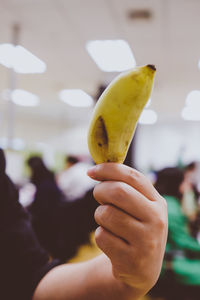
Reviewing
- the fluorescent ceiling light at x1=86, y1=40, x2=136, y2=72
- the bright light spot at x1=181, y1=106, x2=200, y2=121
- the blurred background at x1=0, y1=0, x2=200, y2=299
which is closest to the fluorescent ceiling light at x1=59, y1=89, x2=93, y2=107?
the blurred background at x1=0, y1=0, x2=200, y2=299

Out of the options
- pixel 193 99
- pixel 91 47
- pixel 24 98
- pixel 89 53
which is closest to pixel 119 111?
pixel 91 47

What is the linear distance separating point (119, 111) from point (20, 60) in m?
4.30

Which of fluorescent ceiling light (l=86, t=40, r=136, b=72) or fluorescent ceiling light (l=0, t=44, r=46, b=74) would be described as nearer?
fluorescent ceiling light (l=86, t=40, r=136, b=72)

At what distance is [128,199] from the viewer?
47 centimetres

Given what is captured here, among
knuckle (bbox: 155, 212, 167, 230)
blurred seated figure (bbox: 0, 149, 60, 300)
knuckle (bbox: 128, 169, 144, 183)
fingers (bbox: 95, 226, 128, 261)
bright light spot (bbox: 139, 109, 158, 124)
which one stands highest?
knuckle (bbox: 128, 169, 144, 183)

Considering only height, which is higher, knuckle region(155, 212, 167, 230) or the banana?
the banana

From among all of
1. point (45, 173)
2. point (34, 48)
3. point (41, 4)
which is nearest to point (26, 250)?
point (45, 173)

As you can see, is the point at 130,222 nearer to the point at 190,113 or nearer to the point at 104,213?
the point at 104,213

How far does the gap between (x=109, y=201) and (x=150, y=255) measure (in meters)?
0.12

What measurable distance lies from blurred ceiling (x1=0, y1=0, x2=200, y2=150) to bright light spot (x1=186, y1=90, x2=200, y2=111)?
0.45ft

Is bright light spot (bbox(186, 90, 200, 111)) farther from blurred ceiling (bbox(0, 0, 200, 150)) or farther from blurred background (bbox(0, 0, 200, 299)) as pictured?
blurred ceiling (bbox(0, 0, 200, 150))

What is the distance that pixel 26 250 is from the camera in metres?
0.85

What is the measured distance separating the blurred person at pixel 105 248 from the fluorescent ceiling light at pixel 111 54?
3.16 metres

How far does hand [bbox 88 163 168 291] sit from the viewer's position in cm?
48
